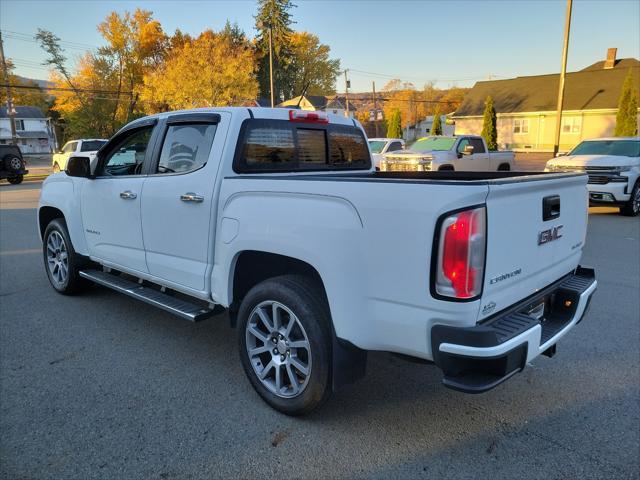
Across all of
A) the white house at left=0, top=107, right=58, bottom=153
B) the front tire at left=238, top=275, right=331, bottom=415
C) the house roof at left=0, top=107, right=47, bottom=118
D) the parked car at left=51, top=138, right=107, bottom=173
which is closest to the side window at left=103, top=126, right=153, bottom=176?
the front tire at left=238, top=275, right=331, bottom=415

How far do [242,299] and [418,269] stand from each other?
1574 mm

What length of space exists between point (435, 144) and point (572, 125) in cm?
2886

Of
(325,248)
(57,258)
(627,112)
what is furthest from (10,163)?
(627,112)

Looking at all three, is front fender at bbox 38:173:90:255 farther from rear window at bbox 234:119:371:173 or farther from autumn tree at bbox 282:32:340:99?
autumn tree at bbox 282:32:340:99

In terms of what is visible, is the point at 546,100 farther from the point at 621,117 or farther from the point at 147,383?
the point at 147,383

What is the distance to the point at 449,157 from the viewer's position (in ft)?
46.9

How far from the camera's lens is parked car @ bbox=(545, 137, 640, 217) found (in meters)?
11.0

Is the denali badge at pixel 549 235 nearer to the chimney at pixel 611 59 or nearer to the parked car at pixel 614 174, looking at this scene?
the parked car at pixel 614 174

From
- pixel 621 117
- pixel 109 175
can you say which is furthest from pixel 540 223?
pixel 621 117

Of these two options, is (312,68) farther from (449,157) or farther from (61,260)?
(61,260)

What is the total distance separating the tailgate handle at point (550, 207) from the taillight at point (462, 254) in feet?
2.26

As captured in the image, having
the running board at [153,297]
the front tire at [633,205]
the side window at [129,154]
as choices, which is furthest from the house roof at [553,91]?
the running board at [153,297]

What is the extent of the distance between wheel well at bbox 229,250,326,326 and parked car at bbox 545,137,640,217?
993 centimetres

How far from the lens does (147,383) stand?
139 inches
